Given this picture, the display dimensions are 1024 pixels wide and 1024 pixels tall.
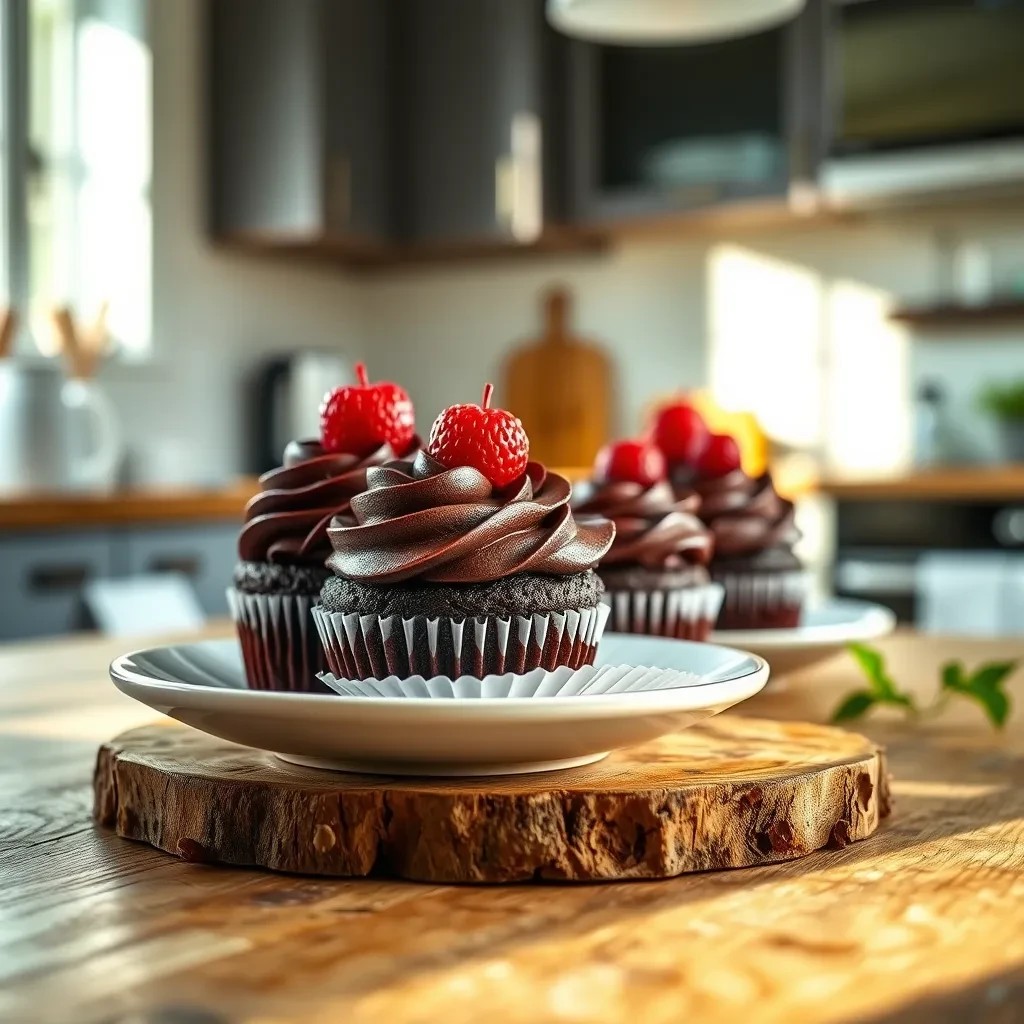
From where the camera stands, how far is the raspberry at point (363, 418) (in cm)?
106

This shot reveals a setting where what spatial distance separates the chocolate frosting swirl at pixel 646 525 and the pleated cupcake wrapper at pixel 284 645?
277mm

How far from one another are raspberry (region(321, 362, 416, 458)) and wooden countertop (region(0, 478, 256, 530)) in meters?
2.09

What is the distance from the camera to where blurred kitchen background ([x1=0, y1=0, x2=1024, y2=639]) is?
396cm

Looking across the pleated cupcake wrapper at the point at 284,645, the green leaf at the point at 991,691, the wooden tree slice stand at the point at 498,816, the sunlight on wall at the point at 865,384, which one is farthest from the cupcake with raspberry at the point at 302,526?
the sunlight on wall at the point at 865,384

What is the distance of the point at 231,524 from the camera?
3588mm

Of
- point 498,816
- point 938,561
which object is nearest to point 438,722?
point 498,816

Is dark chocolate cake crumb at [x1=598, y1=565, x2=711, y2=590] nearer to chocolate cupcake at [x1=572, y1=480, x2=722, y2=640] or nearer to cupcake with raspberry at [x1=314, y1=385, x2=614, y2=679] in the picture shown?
chocolate cupcake at [x1=572, y1=480, x2=722, y2=640]

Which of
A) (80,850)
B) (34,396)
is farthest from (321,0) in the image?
(80,850)

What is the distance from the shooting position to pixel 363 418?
1.06m

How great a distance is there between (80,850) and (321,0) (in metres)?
4.04

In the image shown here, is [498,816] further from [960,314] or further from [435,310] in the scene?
[435,310]

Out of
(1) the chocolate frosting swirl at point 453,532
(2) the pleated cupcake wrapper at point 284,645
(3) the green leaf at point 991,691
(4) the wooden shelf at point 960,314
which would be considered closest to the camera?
(1) the chocolate frosting swirl at point 453,532

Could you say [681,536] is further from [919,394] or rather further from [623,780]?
[919,394]

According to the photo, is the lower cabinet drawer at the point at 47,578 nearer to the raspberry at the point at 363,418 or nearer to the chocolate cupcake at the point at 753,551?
the chocolate cupcake at the point at 753,551
